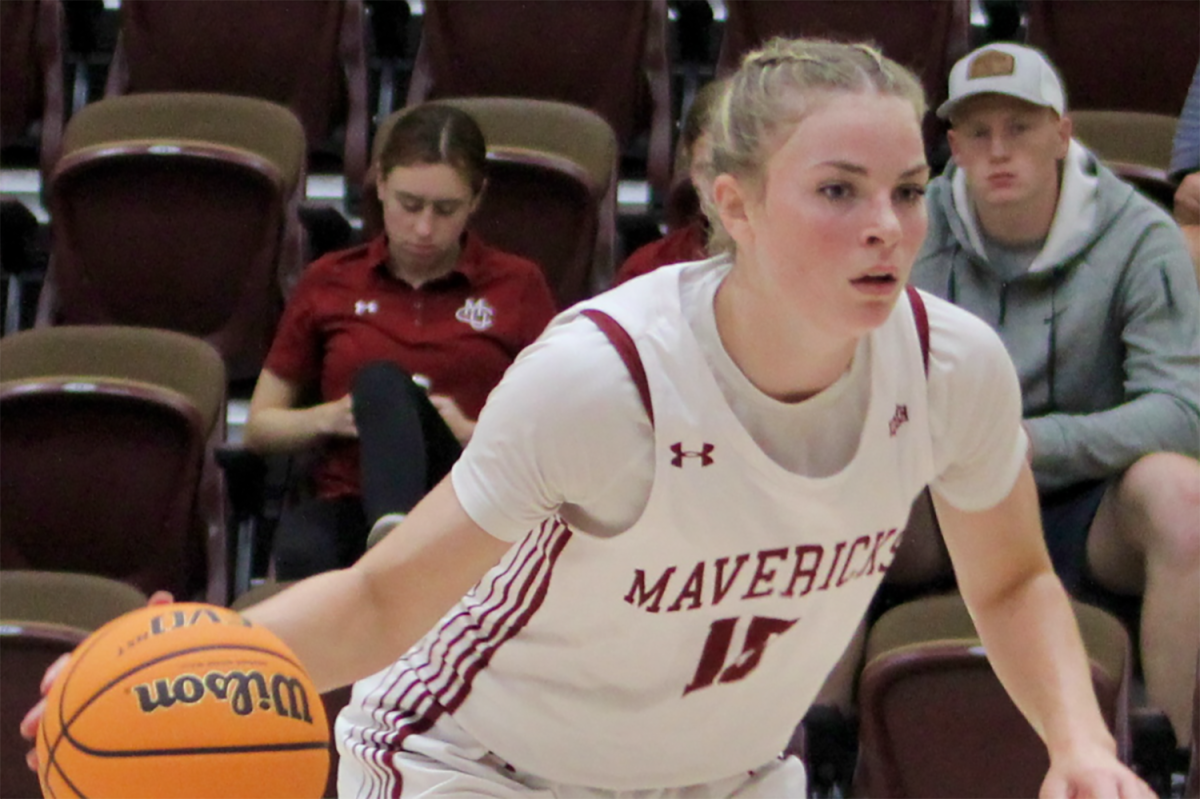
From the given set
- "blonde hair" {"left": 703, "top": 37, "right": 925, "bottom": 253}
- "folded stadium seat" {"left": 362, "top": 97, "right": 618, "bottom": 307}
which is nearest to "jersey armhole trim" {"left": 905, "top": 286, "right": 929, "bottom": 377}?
"blonde hair" {"left": 703, "top": 37, "right": 925, "bottom": 253}

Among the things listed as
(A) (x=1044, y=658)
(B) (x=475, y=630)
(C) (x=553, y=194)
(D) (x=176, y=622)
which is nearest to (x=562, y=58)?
(C) (x=553, y=194)

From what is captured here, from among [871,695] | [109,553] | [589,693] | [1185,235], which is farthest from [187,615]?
[1185,235]

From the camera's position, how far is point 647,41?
432cm

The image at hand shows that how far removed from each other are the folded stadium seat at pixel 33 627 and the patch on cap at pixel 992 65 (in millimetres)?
1709

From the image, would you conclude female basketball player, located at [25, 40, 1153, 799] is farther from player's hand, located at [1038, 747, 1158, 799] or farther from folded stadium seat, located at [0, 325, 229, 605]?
folded stadium seat, located at [0, 325, 229, 605]

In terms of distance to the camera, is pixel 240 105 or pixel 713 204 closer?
pixel 713 204

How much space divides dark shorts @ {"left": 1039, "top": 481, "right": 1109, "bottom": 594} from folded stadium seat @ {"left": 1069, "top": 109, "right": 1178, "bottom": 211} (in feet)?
3.41

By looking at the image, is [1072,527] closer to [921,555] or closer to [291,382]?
[921,555]

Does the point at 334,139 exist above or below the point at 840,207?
below

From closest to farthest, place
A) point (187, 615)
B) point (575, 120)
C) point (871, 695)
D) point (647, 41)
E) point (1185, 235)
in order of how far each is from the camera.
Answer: point (187, 615)
point (871, 695)
point (1185, 235)
point (575, 120)
point (647, 41)

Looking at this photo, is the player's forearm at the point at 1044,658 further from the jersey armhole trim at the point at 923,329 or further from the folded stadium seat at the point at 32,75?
the folded stadium seat at the point at 32,75

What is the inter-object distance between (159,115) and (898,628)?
2.18 meters

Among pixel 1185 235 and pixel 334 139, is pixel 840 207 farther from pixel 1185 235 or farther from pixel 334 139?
pixel 334 139

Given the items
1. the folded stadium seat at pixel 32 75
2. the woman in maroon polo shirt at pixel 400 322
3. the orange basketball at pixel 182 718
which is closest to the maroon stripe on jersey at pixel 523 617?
the orange basketball at pixel 182 718
